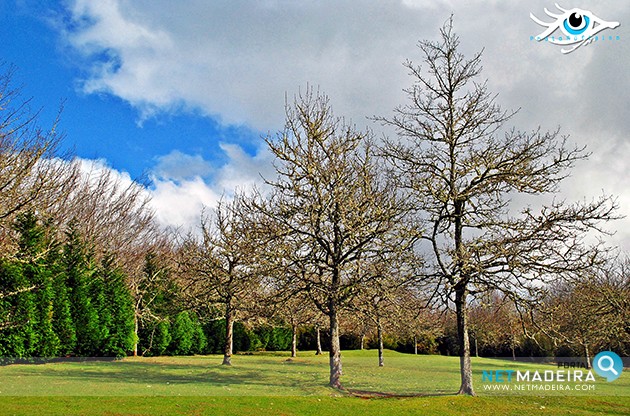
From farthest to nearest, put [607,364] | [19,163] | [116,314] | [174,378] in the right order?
[116,314] → [607,364] → [174,378] → [19,163]

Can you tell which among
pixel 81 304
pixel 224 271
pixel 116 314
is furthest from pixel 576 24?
pixel 116 314

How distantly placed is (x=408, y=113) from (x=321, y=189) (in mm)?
4434

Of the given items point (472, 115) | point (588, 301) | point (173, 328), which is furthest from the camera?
point (173, 328)

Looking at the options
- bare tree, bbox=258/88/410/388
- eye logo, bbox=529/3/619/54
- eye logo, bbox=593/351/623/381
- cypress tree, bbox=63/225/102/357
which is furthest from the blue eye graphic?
cypress tree, bbox=63/225/102/357

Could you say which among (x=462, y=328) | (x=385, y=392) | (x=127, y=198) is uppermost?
(x=127, y=198)

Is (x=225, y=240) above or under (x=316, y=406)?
above

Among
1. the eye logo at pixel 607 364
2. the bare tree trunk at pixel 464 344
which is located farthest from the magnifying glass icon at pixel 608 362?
the bare tree trunk at pixel 464 344

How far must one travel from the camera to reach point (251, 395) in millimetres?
17312

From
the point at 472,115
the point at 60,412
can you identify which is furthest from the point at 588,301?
the point at 60,412

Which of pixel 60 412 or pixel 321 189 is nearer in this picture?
Answer: pixel 60 412

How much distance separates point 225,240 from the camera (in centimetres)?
2836

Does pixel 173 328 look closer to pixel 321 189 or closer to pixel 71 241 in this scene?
pixel 71 241

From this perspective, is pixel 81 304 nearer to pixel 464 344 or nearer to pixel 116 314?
pixel 116 314

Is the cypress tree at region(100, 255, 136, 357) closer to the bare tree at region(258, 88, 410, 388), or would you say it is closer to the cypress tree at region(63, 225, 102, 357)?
the cypress tree at region(63, 225, 102, 357)
